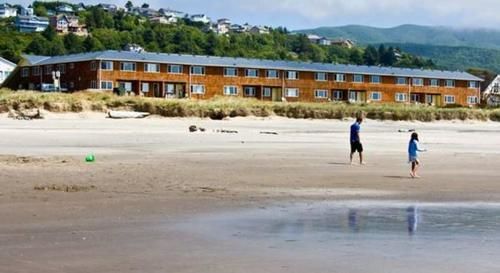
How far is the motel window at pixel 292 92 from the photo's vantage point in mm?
86000

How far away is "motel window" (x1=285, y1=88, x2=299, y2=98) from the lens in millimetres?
86000

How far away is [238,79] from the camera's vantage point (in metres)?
83.8

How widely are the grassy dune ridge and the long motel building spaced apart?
18.6 metres

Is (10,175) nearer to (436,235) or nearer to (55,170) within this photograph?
(55,170)

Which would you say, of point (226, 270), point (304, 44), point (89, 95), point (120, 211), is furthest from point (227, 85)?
point (304, 44)

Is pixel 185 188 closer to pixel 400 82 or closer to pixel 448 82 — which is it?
pixel 400 82

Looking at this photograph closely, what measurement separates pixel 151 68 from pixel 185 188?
60.8 meters

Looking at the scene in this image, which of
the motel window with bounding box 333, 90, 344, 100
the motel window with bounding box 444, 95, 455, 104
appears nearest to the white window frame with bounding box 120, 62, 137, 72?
the motel window with bounding box 333, 90, 344, 100

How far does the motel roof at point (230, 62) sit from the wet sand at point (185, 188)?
35.9 meters

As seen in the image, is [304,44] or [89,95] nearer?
[89,95]

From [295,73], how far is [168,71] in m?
14.1

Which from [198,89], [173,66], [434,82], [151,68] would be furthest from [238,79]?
[434,82]

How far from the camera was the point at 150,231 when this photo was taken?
1288 centimetres

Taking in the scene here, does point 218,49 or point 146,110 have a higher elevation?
point 218,49
